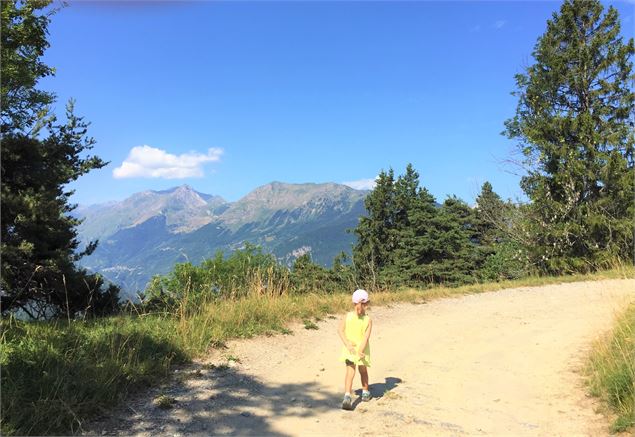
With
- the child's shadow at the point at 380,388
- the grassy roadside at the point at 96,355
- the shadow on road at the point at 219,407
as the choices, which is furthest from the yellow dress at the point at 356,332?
the grassy roadside at the point at 96,355

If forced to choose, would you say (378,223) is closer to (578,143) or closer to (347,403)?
(578,143)

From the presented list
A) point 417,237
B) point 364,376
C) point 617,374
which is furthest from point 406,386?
point 417,237

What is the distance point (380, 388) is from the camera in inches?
224

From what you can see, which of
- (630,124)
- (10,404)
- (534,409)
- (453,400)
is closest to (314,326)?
(453,400)

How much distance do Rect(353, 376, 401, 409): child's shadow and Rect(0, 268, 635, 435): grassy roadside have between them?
2.47 m

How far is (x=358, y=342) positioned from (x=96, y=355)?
3.14 metres

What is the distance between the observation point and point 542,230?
72.3 ft

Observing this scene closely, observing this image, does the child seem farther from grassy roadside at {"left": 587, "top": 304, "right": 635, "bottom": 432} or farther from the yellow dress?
grassy roadside at {"left": 587, "top": 304, "right": 635, "bottom": 432}

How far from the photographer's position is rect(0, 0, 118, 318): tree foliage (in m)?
10.4

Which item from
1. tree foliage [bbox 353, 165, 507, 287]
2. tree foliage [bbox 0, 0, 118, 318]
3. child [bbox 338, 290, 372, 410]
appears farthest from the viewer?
tree foliage [bbox 353, 165, 507, 287]

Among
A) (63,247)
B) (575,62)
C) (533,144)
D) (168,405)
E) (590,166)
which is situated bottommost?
(168,405)

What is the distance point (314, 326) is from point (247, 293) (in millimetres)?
1897

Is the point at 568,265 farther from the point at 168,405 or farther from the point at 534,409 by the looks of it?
the point at 168,405

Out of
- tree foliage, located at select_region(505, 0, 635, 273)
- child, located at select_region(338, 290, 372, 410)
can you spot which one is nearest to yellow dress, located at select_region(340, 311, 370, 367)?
child, located at select_region(338, 290, 372, 410)
